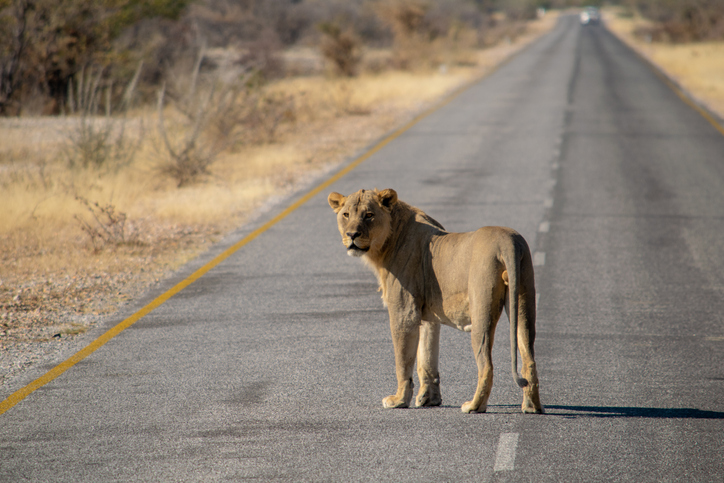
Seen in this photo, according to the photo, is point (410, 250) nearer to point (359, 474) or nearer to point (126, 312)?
point (359, 474)

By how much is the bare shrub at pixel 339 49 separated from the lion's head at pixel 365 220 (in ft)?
104

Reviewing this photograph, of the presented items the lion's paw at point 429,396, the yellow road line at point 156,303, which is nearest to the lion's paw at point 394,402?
the lion's paw at point 429,396

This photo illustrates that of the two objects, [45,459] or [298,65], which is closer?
[45,459]

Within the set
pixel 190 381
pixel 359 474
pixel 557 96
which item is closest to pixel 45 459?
pixel 190 381

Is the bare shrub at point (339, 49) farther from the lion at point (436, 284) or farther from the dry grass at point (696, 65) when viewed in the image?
the lion at point (436, 284)

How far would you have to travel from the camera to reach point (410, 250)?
4.88 meters

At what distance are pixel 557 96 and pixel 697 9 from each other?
123 feet

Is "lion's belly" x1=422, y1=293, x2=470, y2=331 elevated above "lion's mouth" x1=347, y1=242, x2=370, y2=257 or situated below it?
below

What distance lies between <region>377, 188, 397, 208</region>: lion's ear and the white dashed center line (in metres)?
1.60

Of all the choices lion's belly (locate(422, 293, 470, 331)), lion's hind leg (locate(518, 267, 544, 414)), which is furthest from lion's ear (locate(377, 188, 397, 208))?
lion's hind leg (locate(518, 267, 544, 414))

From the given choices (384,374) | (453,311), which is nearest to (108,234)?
(384,374)

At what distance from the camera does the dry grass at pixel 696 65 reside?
27709 mm

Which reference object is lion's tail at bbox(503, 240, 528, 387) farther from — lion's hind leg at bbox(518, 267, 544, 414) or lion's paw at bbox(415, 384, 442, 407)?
lion's paw at bbox(415, 384, 442, 407)

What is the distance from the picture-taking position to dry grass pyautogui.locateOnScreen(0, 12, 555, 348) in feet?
26.3
